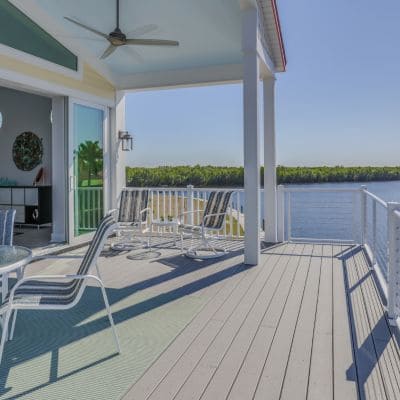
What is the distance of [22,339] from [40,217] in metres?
6.01

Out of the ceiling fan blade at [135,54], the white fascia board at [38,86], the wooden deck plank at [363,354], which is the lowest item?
the wooden deck plank at [363,354]

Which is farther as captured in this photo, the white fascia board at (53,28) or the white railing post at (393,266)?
the white fascia board at (53,28)

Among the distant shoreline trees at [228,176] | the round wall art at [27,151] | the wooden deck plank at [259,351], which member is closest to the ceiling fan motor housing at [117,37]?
the distant shoreline trees at [228,176]

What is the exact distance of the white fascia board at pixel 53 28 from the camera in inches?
212

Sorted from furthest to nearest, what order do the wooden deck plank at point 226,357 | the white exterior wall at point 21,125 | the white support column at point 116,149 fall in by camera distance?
the white exterior wall at point 21,125 → the white support column at point 116,149 → the wooden deck plank at point 226,357

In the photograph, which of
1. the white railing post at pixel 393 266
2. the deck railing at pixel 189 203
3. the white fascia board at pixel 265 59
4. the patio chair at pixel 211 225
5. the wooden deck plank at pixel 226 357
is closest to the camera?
the wooden deck plank at pixel 226 357

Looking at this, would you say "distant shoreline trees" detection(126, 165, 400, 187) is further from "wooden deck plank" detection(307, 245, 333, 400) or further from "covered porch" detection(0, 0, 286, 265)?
"wooden deck plank" detection(307, 245, 333, 400)

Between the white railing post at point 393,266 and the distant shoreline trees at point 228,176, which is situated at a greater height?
the distant shoreline trees at point 228,176

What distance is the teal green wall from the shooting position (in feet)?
16.4

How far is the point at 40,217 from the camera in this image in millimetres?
8555

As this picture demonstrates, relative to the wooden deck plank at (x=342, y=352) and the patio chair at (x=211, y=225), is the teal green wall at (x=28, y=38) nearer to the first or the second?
the patio chair at (x=211, y=225)

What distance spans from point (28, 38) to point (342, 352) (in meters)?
5.34

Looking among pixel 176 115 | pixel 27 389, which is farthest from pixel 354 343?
pixel 176 115

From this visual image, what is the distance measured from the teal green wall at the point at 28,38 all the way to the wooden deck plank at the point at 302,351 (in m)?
4.68
